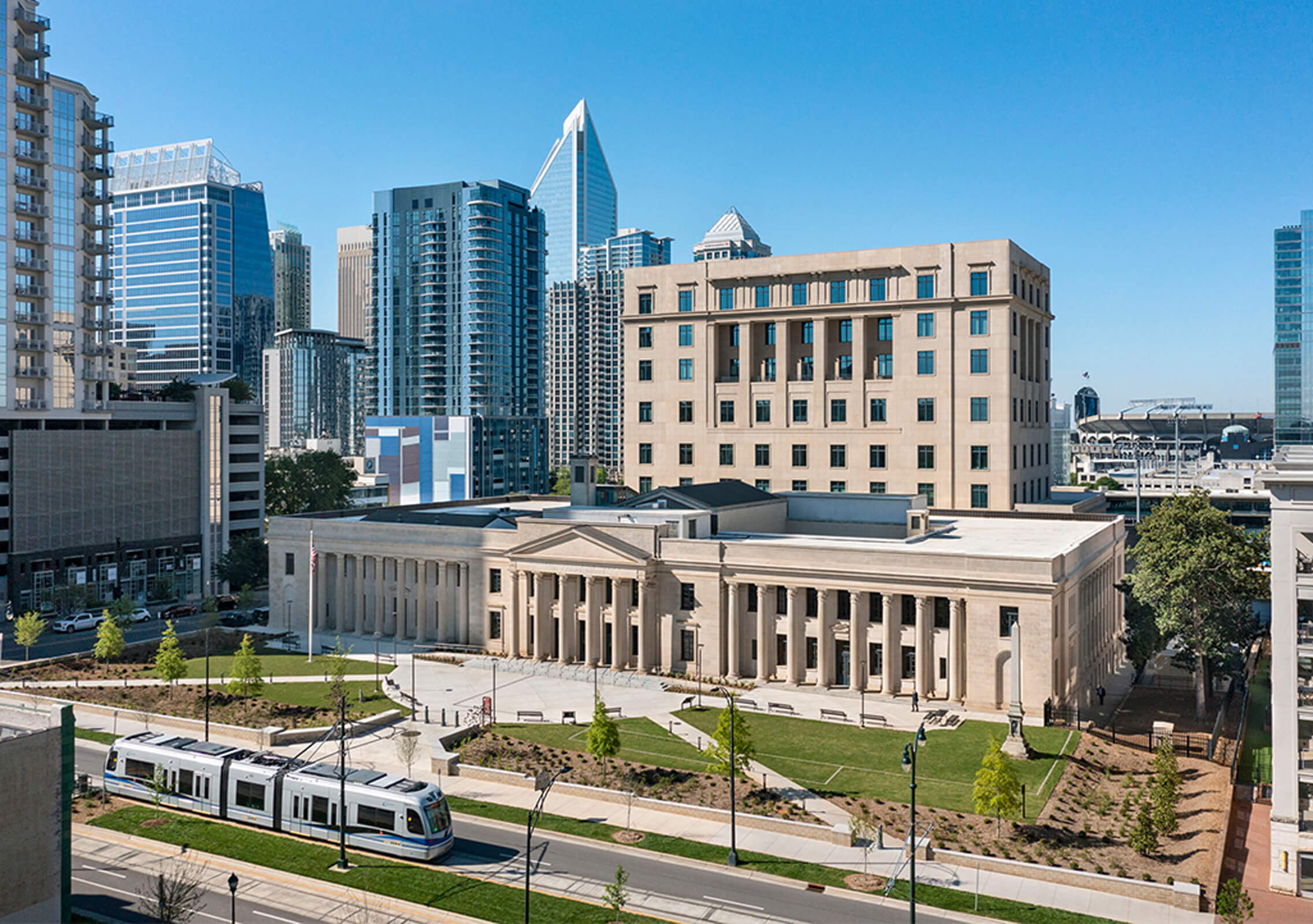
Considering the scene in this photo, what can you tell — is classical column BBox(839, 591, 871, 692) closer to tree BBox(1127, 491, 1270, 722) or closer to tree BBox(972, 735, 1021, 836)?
tree BBox(1127, 491, 1270, 722)

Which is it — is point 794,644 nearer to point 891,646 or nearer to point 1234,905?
point 891,646

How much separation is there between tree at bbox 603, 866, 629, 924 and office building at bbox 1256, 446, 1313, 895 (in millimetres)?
27287

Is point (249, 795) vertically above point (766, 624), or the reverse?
point (766, 624)

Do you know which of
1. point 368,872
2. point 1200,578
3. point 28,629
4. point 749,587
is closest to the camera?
point 368,872

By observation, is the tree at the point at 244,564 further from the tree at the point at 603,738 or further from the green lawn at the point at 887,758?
the tree at the point at 603,738

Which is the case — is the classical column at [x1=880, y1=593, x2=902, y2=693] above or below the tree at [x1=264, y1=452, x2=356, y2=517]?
below

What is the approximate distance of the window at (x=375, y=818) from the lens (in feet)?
156

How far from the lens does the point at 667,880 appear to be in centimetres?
4516

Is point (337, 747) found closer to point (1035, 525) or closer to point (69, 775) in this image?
point (69, 775)

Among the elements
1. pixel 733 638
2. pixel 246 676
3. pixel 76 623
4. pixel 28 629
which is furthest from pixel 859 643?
pixel 76 623

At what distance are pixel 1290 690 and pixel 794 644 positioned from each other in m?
38.3

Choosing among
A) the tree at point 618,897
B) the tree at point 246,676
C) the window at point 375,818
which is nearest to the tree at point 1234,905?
the tree at point 618,897

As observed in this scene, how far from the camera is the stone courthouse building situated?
7244 cm

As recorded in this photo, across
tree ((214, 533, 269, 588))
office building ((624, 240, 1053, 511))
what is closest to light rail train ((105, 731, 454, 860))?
Result: office building ((624, 240, 1053, 511))
